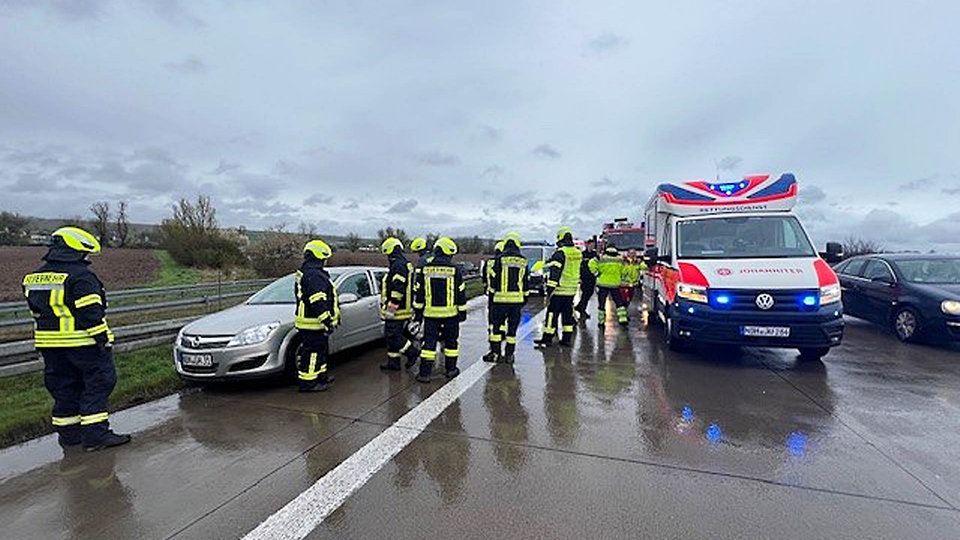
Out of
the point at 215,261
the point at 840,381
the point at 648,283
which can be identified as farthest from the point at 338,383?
the point at 215,261

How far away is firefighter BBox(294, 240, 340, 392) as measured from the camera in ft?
19.0

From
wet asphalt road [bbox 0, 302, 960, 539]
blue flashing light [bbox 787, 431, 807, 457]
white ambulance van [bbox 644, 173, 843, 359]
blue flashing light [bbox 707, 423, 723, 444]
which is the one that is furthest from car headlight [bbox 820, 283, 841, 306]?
blue flashing light [bbox 707, 423, 723, 444]

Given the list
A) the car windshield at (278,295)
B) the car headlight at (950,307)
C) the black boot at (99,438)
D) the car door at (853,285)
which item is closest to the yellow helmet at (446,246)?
the car windshield at (278,295)

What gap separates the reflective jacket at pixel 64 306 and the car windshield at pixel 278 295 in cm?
270

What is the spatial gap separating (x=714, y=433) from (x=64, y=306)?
233 inches

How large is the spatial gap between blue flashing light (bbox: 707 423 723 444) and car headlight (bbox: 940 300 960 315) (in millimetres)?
6327

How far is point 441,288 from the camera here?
6.41 m

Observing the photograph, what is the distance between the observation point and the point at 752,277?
6.59m

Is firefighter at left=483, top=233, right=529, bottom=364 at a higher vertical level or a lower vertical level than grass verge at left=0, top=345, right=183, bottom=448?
higher

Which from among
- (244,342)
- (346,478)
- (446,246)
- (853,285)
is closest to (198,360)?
(244,342)

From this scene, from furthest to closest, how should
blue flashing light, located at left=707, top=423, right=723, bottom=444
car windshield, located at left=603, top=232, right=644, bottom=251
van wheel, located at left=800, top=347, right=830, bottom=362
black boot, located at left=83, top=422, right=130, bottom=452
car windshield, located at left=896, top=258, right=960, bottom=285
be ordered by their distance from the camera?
car windshield, located at left=603, top=232, right=644, bottom=251 < car windshield, located at left=896, top=258, right=960, bottom=285 < van wheel, located at left=800, top=347, right=830, bottom=362 < blue flashing light, located at left=707, top=423, right=723, bottom=444 < black boot, located at left=83, top=422, right=130, bottom=452

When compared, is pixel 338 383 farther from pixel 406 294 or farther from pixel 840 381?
pixel 840 381

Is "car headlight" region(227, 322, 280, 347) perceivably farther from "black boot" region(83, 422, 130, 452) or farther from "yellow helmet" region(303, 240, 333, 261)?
"black boot" region(83, 422, 130, 452)

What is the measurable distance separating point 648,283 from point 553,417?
22.3 feet
